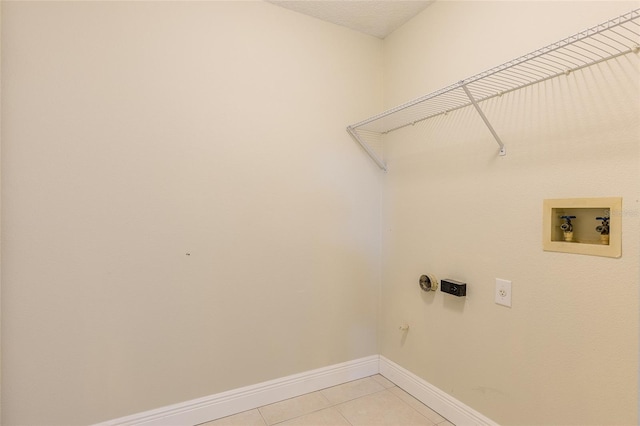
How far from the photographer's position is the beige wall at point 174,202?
4.46 ft

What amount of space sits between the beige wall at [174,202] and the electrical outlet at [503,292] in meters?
0.84

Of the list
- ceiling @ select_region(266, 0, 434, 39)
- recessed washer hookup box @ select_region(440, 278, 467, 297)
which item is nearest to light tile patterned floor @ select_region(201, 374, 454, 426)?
recessed washer hookup box @ select_region(440, 278, 467, 297)

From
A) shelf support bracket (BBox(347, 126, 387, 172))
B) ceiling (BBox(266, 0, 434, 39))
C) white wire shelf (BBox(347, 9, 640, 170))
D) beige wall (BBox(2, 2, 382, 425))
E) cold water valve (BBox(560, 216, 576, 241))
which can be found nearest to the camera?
white wire shelf (BBox(347, 9, 640, 170))

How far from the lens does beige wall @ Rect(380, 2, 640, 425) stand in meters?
1.11

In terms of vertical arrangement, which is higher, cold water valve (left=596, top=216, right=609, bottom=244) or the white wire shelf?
the white wire shelf

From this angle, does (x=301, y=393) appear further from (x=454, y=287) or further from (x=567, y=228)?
(x=567, y=228)

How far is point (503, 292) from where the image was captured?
1447 millimetres

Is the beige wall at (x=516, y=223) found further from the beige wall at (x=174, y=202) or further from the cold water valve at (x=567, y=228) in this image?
the beige wall at (x=174, y=202)

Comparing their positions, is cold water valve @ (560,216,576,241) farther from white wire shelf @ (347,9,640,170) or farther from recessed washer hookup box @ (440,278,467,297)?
recessed washer hookup box @ (440,278,467,297)

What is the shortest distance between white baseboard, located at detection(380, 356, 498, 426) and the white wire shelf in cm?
125

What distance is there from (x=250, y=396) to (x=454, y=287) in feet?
4.06

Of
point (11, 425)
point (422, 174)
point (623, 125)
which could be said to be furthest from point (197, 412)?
point (623, 125)

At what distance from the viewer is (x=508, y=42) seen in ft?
4.74

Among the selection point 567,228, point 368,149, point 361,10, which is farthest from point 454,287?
point 361,10
